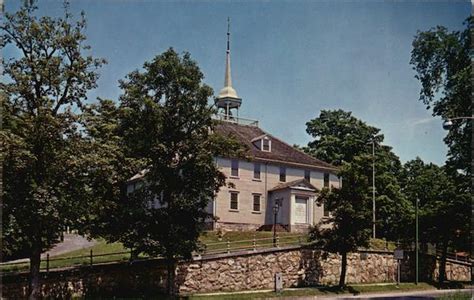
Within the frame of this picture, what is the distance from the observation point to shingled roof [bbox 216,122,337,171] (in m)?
45.9

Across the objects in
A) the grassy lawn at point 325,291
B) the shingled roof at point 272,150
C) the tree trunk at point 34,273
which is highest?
the shingled roof at point 272,150

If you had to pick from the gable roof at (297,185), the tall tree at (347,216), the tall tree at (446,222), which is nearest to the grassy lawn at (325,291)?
the tall tree at (347,216)

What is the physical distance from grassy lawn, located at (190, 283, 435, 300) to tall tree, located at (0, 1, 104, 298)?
8.22 meters

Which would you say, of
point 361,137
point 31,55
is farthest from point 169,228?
point 361,137

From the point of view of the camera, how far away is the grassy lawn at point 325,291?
26625mm

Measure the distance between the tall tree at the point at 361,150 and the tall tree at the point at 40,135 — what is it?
110ft

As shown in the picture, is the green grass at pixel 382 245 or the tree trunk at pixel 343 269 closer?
the tree trunk at pixel 343 269

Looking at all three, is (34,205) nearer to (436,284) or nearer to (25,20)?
(25,20)

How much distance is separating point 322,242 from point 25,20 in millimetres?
18492

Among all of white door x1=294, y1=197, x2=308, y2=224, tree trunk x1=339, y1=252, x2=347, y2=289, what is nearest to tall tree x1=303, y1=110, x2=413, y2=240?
white door x1=294, y1=197, x2=308, y2=224

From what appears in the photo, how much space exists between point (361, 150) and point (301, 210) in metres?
15.8

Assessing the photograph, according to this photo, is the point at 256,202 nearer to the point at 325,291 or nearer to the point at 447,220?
the point at 447,220

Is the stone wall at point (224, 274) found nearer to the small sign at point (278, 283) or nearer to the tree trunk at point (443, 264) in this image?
the tree trunk at point (443, 264)

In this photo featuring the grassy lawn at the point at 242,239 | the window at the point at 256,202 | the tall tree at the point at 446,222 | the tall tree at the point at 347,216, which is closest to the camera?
the tall tree at the point at 347,216
